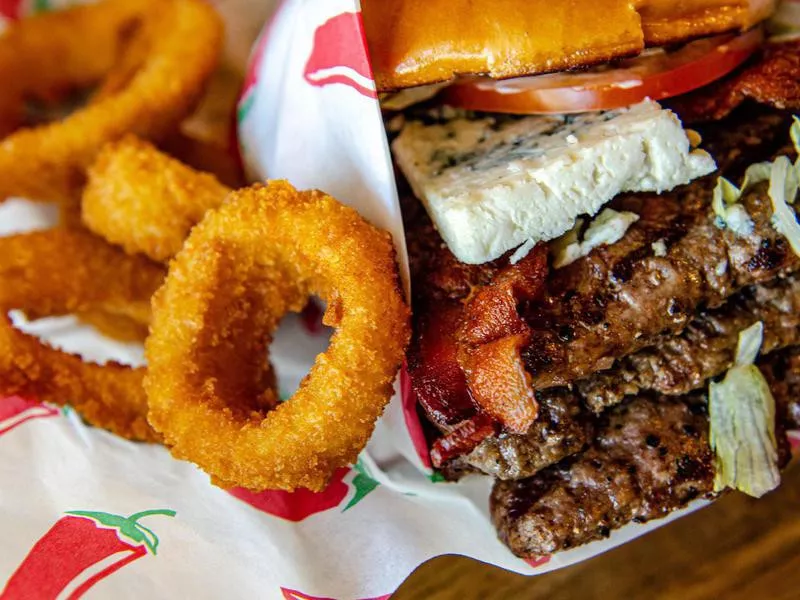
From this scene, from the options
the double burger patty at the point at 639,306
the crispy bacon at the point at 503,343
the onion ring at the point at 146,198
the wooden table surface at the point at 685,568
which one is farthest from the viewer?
the onion ring at the point at 146,198

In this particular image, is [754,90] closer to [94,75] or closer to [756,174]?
[756,174]

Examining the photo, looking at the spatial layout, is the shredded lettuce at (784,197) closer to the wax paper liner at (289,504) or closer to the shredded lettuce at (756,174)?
the shredded lettuce at (756,174)

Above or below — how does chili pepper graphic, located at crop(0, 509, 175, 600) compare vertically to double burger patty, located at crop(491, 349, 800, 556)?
above

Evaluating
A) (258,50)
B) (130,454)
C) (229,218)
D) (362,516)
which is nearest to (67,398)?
(130,454)

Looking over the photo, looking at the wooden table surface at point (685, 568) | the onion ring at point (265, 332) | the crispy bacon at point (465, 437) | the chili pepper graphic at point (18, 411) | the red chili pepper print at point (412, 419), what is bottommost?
the wooden table surface at point (685, 568)

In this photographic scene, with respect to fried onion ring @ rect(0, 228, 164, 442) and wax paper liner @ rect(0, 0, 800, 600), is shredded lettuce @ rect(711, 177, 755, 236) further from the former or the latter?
fried onion ring @ rect(0, 228, 164, 442)

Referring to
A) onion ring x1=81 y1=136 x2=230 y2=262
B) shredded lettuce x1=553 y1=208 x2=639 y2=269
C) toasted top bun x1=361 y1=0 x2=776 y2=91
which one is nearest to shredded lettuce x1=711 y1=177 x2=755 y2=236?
shredded lettuce x1=553 y1=208 x2=639 y2=269

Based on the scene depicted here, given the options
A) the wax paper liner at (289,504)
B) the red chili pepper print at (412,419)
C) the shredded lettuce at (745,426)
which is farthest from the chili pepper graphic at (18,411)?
the shredded lettuce at (745,426)
